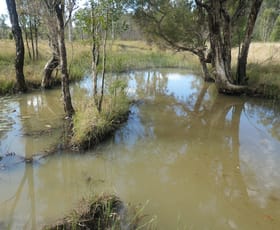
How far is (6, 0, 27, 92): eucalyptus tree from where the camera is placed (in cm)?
728

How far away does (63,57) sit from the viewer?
4863 millimetres

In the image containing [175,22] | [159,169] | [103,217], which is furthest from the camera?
[175,22]

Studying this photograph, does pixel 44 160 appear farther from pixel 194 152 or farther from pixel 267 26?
pixel 267 26

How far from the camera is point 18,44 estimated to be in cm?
768

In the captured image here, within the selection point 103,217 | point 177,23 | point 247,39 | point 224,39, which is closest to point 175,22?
point 177,23

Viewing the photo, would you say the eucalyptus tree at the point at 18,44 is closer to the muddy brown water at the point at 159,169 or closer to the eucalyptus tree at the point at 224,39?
the muddy brown water at the point at 159,169

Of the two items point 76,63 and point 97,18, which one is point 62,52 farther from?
point 76,63

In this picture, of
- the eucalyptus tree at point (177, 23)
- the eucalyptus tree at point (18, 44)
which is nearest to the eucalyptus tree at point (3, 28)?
the eucalyptus tree at point (177, 23)

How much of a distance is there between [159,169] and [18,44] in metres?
6.40

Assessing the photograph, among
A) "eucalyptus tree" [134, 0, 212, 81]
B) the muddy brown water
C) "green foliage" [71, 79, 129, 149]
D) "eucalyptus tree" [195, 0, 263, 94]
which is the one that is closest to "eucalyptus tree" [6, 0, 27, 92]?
the muddy brown water

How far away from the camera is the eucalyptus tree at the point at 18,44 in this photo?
7.28 m

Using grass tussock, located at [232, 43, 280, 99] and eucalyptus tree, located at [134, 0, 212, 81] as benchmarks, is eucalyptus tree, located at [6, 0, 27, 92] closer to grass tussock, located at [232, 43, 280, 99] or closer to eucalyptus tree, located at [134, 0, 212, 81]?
eucalyptus tree, located at [134, 0, 212, 81]

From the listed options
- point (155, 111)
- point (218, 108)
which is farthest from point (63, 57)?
point (218, 108)

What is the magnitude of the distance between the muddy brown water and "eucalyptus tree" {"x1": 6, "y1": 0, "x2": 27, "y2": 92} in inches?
57.8
